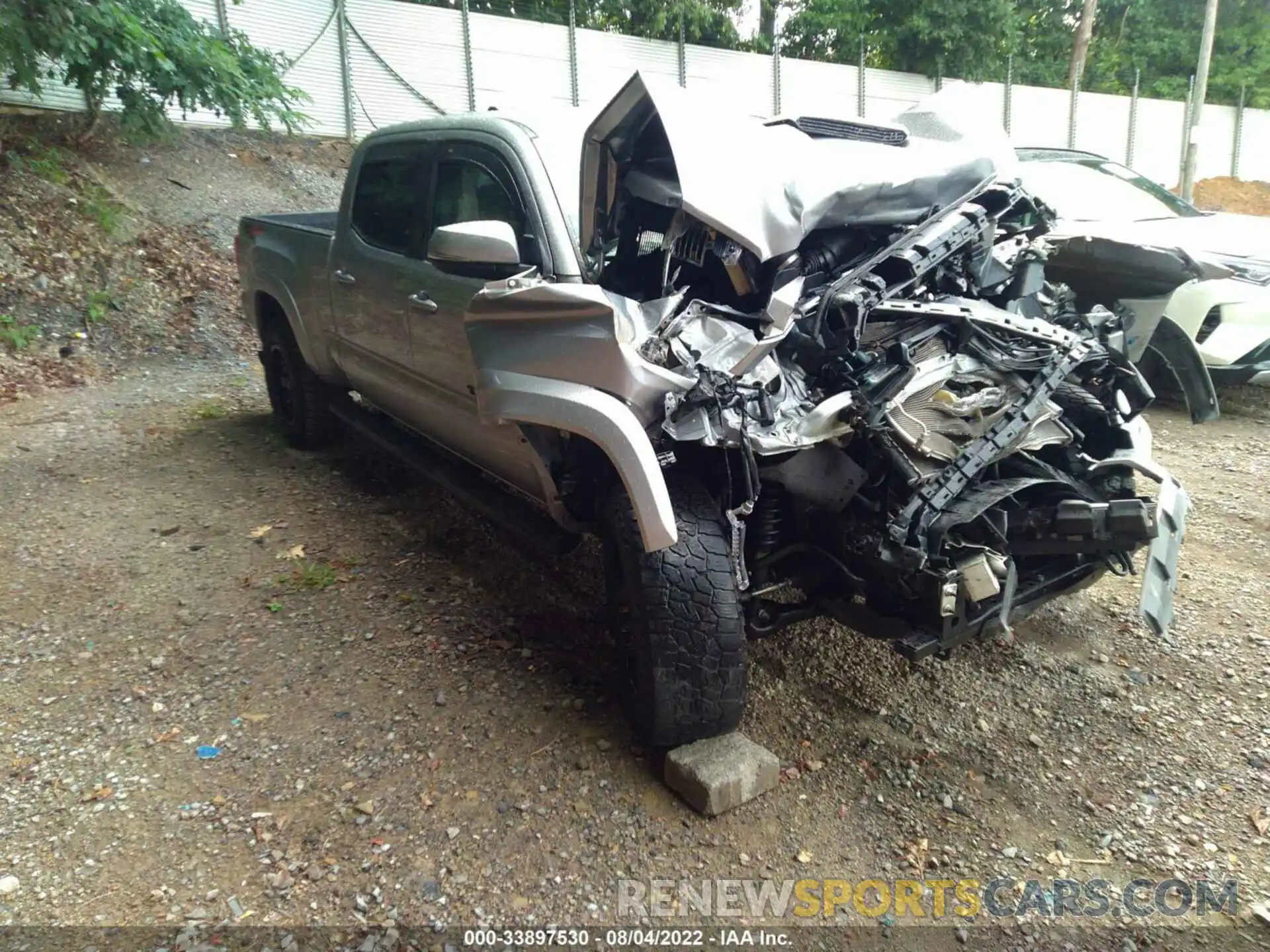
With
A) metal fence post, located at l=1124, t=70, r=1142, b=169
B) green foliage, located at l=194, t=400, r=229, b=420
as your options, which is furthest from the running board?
metal fence post, located at l=1124, t=70, r=1142, b=169

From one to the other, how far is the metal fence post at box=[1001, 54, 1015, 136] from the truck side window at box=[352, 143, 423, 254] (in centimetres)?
1762

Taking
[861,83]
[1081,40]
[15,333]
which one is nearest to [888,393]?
[15,333]

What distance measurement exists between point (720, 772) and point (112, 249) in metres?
8.82

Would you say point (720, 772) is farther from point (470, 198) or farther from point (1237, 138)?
point (1237, 138)

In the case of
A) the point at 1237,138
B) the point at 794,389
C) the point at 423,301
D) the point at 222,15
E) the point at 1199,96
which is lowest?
the point at 794,389

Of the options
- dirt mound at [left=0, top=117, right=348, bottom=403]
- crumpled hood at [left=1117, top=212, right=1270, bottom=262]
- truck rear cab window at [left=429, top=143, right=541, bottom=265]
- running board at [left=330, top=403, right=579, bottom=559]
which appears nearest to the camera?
truck rear cab window at [left=429, top=143, right=541, bottom=265]

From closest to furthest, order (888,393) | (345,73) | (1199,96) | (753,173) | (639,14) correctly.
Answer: (888,393) → (753,173) → (345,73) → (639,14) → (1199,96)

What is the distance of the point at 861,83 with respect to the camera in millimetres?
17203

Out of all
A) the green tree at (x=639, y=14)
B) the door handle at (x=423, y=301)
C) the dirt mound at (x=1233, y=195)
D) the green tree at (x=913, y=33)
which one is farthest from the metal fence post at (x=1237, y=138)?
the door handle at (x=423, y=301)

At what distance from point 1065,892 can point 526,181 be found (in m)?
2.86

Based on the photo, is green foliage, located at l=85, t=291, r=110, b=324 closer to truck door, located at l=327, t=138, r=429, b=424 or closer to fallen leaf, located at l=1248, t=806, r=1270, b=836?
truck door, located at l=327, t=138, r=429, b=424

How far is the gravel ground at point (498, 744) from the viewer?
2422 mm

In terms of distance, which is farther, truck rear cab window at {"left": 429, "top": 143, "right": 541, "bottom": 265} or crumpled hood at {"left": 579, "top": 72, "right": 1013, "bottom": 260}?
truck rear cab window at {"left": 429, "top": 143, "right": 541, "bottom": 265}

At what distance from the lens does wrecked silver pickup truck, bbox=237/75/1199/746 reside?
2539 millimetres
